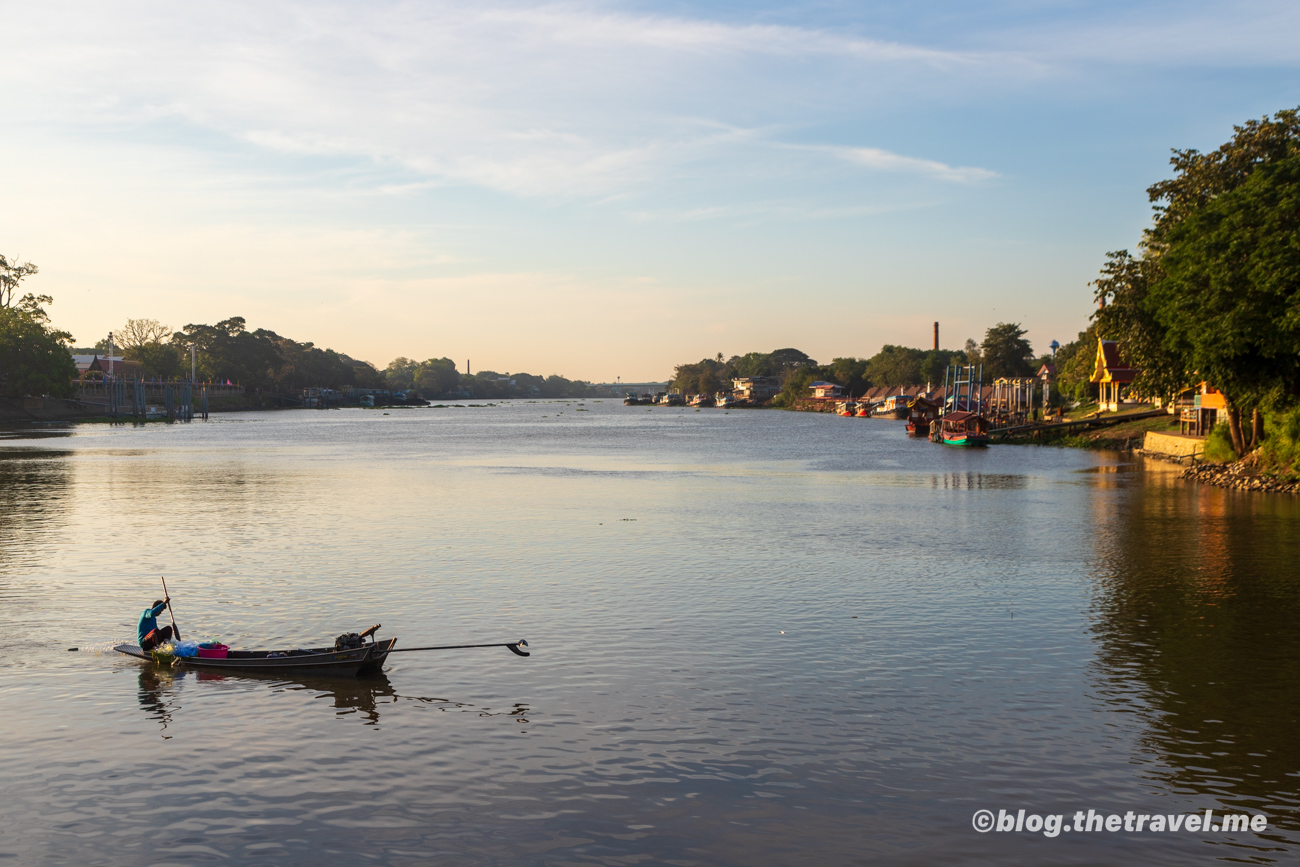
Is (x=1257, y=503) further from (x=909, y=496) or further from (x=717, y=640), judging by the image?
(x=717, y=640)

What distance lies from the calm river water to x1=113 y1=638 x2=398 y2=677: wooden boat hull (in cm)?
37

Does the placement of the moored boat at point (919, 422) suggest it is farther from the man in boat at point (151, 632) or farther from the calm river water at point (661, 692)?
the man in boat at point (151, 632)

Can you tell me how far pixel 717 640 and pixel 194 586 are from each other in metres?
16.7

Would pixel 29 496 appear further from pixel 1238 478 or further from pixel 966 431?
pixel 966 431

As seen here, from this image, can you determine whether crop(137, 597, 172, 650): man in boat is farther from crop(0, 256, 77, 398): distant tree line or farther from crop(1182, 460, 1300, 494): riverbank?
crop(0, 256, 77, 398): distant tree line

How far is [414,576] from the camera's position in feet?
101

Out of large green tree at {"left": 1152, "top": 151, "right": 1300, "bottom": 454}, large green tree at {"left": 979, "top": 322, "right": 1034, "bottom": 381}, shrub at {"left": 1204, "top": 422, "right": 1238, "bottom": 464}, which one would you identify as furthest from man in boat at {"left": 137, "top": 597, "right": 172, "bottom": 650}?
large green tree at {"left": 979, "top": 322, "right": 1034, "bottom": 381}

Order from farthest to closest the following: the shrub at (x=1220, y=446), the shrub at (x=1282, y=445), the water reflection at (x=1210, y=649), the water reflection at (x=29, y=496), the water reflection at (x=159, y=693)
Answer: the shrub at (x=1220, y=446) → the shrub at (x=1282, y=445) → the water reflection at (x=29, y=496) → the water reflection at (x=159, y=693) → the water reflection at (x=1210, y=649)

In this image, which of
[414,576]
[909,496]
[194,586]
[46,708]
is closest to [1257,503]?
[909,496]

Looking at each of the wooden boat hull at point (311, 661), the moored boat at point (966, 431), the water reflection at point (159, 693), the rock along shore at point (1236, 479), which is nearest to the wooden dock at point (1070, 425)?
the moored boat at point (966, 431)

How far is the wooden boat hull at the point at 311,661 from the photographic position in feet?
63.5

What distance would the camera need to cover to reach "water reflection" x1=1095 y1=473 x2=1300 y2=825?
1521 centimetres

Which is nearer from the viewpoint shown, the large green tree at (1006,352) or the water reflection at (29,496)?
the water reflection at (29,496)

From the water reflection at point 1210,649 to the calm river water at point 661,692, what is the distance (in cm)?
10
